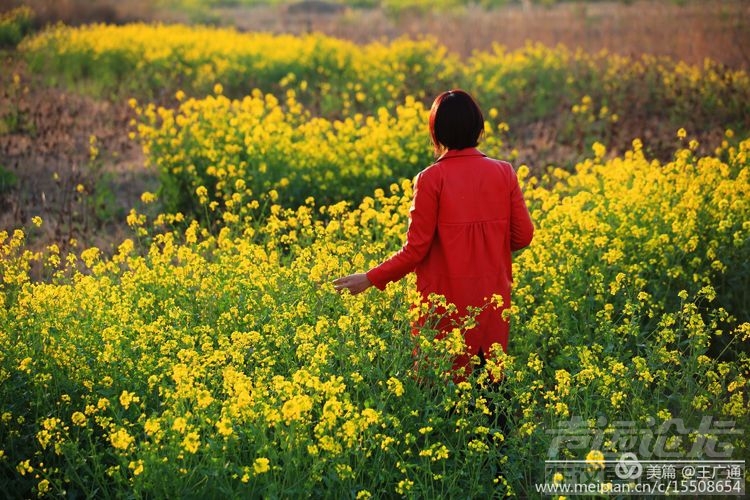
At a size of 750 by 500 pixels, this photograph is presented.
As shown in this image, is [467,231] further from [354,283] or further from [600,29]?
[600,29]

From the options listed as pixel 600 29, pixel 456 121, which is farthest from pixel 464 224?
pixel 600 29

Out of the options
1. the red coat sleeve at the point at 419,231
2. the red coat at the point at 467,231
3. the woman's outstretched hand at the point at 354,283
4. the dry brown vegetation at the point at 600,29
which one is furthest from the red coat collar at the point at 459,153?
the dry brown vegetation at the point at 600,29

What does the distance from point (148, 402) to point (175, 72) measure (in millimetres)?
9441

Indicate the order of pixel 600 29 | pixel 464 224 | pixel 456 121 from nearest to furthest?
pixel 456 121 < pixel 464 224 < pixel 600 29

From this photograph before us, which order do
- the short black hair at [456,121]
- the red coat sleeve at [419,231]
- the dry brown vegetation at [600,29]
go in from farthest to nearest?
the dry brown vegetation at [600,29] < the red coat sleeve at [419,231] < the short black hair at [456,121]

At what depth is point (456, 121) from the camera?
4.12 m

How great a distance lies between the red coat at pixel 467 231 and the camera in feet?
13.8

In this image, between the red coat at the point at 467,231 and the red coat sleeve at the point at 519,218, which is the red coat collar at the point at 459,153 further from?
the red coat sleeve at the point at 519,218

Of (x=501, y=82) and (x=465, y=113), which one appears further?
A: (x=501, y=82)

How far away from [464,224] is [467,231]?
3 cm

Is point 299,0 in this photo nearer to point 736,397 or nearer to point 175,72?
point 175,72

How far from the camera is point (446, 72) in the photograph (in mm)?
13125

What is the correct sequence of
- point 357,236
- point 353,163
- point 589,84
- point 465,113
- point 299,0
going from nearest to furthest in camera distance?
point 465,113 < point 357,236 < point 353,163 < point 589,84 < point 299,0

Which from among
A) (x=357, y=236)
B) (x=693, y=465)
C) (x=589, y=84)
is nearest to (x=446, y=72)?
(x=589, y=84)
